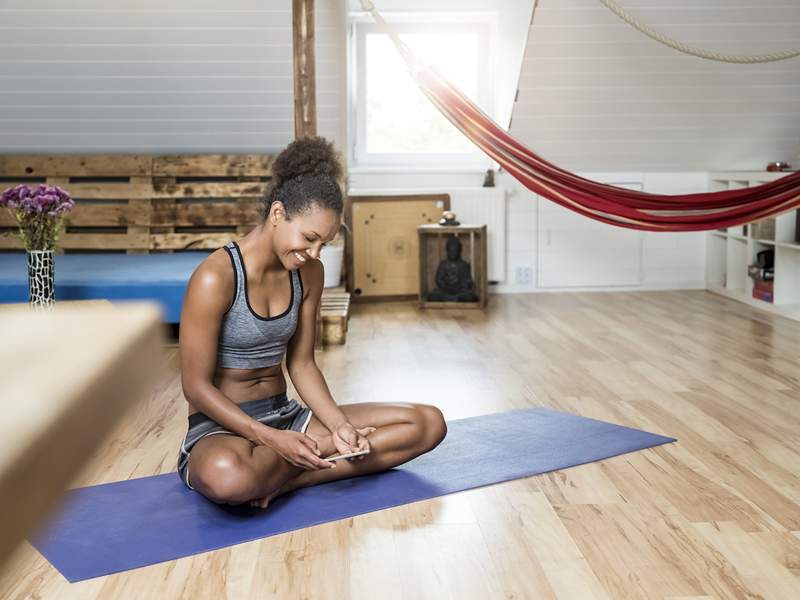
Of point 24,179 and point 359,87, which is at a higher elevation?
point 359,87

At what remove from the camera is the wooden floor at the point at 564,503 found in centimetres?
183

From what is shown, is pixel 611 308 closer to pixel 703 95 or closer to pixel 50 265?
pixel 703 95

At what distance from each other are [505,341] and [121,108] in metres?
2.38

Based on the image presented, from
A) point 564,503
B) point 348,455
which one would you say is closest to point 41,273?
point 348,455

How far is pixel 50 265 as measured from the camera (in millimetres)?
3557

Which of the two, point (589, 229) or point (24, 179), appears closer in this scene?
point (24, 179)

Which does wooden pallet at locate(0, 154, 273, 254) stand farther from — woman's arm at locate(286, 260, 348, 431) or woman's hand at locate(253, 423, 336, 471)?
woman's hand at locate(253, 423, 336, 471)

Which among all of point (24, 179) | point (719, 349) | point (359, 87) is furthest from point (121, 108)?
point (719, 349)

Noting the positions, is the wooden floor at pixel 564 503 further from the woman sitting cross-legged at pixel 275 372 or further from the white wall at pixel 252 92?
the white wall at pixel 252 92

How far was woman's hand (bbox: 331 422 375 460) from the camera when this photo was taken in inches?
90.8

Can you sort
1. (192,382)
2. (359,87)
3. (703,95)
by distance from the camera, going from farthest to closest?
(359,87), (703,95), (192,382)

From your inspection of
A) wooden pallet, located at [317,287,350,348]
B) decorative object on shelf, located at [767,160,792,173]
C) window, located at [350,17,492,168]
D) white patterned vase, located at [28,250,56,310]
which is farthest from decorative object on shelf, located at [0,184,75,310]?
decorative object on shelf, located at [767,160,792,173]

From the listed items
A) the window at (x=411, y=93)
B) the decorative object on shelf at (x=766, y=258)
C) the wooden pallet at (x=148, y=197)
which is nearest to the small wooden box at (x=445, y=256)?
the window at (x=411, y=93)

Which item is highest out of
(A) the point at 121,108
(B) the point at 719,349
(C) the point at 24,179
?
(A) the point at 121,108
